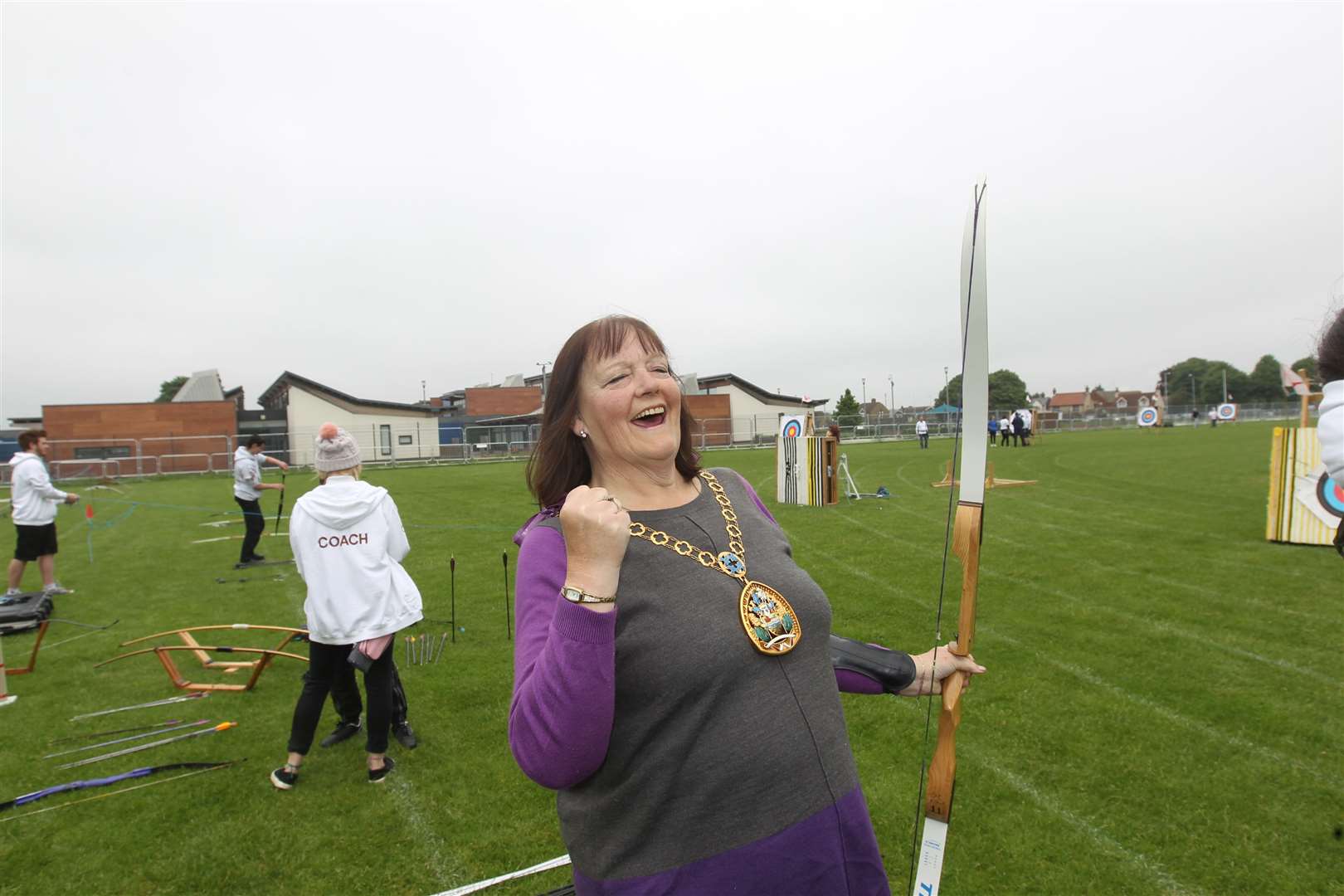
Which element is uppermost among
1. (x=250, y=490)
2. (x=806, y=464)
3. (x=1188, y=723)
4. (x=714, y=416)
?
(x=714, y=416)

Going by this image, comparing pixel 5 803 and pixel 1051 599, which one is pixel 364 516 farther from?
pixel 1051 599

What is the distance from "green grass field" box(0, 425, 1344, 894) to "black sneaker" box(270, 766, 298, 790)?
0.21ft

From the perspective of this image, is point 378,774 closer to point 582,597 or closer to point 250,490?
Result: point 582,597

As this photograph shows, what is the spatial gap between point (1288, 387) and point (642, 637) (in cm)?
1115

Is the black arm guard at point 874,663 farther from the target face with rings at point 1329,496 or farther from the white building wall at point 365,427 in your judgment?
the white building wall at point 365,427

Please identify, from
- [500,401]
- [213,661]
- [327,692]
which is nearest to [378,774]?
[327,692]

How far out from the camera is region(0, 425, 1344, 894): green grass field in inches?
133

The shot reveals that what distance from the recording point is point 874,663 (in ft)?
5.96

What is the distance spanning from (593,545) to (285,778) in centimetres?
416

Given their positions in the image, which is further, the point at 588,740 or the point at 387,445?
the point at 387,445

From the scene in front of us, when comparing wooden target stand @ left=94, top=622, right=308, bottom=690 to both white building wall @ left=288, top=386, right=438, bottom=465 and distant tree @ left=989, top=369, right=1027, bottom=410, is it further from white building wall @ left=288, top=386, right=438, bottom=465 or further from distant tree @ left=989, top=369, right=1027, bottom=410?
distant tree @ left=989, top=369, right=1027, bottom=410

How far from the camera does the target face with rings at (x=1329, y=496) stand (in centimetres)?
884

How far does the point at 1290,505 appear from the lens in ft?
31.0

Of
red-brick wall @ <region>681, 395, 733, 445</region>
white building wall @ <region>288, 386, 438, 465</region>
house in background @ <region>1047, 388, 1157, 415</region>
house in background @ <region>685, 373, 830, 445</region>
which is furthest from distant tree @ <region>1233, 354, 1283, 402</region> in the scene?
white building wall @ <region>288, 386, 438, 465</region>
